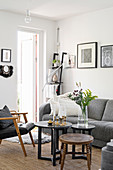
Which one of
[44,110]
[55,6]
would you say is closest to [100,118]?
[44,110]

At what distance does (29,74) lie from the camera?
6793 mm

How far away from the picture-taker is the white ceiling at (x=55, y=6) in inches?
200

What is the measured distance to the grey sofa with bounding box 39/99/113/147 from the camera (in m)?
4.30

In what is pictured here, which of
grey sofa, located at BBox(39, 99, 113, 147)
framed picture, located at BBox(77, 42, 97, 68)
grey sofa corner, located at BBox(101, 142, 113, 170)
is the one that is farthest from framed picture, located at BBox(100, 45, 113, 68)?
grey sofa corner, located at BBox(101, 142, 113, 170)

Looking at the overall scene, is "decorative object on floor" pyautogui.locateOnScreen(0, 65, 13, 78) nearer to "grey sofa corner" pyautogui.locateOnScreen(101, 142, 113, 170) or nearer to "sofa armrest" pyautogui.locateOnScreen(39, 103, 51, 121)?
"sofa armrest" pyautogui.locateOnScreen(39, 103, 51, 121)

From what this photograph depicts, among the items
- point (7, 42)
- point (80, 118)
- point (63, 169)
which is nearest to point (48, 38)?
point (7, 42)

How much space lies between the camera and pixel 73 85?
20.6 ft

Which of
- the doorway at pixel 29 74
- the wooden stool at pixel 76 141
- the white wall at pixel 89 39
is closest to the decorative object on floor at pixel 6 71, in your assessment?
the doorway at pixel 29 74

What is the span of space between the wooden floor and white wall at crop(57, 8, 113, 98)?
65.8 inches

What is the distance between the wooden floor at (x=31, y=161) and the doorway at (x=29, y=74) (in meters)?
2.39

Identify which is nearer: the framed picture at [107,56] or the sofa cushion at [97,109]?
the sofa cushion at [97,109]

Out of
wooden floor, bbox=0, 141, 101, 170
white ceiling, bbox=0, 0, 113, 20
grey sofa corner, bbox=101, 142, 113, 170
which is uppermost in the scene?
white ceiling, bbox=0, 0, 113, 20

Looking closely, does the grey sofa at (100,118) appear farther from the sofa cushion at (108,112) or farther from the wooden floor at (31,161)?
the wooden floor at (31,161)

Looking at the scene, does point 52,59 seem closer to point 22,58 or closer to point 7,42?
point 22,58
